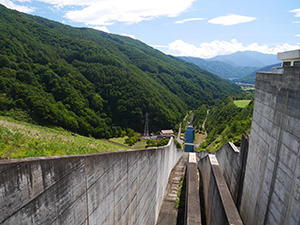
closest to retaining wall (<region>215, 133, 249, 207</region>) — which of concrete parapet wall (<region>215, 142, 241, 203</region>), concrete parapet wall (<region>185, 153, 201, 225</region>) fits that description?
concrete parapet wall (<region>215, 142, 241, 203</region>)

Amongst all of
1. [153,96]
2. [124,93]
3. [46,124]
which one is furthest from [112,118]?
[46,124]

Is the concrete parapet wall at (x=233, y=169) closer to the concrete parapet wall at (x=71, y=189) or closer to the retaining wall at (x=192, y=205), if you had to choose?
the retaining wall at (x=192, y=205)

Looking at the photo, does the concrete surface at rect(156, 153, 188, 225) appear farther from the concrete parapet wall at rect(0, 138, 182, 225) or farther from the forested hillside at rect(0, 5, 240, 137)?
the forested hillside at rect(0, 5, 240, 137)

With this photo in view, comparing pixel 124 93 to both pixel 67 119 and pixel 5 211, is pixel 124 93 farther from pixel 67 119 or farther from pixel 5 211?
pixel 5 211

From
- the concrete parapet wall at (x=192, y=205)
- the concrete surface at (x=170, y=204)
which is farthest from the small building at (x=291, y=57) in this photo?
the concrete surface at (x=170, y=204)

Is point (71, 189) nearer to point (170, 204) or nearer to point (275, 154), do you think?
point (275, 154)

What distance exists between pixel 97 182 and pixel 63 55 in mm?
121026

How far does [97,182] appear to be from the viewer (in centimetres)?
535

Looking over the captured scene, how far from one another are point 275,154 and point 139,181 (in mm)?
5590

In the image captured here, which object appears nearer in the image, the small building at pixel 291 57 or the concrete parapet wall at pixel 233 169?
the concrete parapet wall at pixel 233 169

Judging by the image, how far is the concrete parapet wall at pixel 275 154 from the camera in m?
5.52

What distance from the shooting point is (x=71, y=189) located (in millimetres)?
4398

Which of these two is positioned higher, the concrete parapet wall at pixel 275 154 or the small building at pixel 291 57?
the small building at pixel 291 57

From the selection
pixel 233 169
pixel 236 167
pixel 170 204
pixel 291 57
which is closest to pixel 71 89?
pixel 170 204
